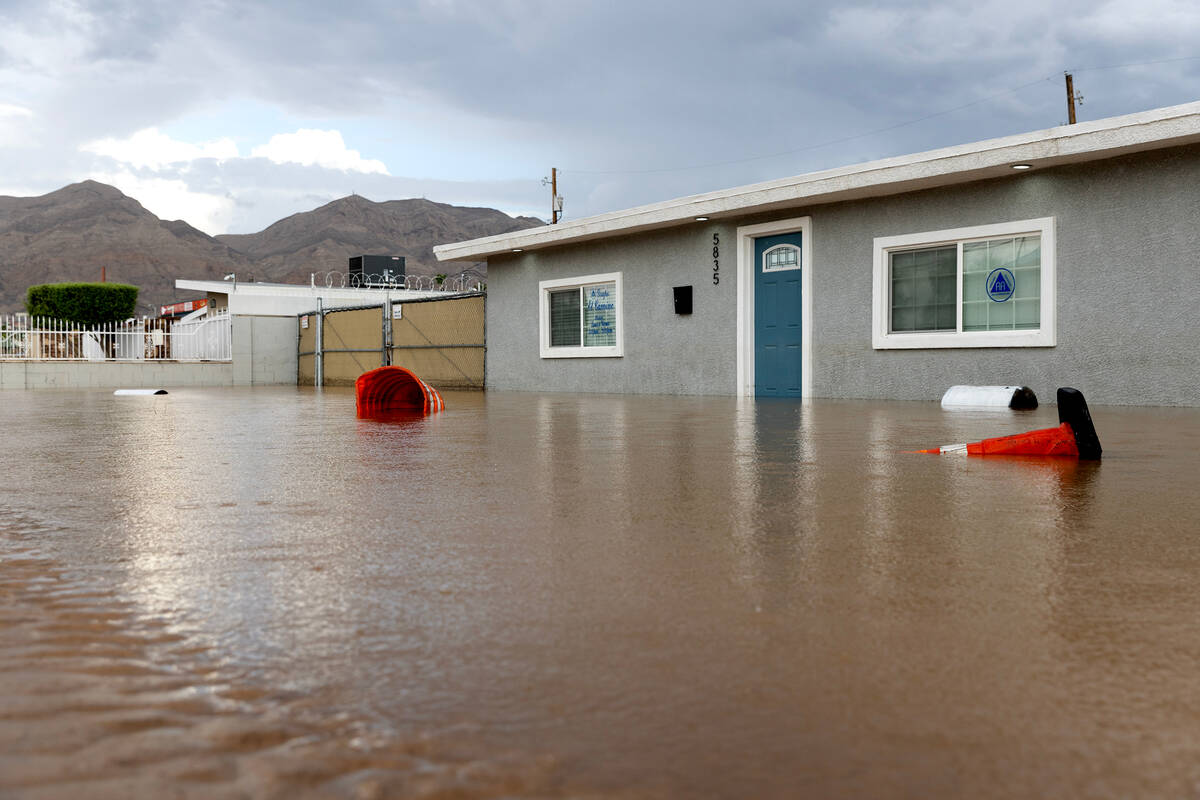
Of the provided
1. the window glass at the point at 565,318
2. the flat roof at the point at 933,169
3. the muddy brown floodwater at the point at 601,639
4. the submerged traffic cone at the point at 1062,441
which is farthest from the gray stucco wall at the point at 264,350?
the submerged traffic cone at the point at 1062,441

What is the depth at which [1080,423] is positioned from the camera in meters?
4.68

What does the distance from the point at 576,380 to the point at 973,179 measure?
794cm

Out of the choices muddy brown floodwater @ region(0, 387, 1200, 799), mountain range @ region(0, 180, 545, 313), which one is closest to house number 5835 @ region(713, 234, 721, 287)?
muddy brown floodwater @ region(0, 387, 1200, 799)

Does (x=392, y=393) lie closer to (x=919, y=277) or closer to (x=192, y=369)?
(x=919, y=277)

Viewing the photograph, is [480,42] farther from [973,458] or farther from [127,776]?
[127,776]

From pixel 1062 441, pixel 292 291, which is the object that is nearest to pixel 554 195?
pixel 292 291

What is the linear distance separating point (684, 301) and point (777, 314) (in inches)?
68.9

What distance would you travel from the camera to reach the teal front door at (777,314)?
13477mm

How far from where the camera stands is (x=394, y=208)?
169 metres

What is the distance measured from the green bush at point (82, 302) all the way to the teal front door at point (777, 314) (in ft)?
76.3

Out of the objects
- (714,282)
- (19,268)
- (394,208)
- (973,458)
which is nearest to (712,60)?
(714,282)

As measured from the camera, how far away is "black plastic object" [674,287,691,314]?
14.9 m

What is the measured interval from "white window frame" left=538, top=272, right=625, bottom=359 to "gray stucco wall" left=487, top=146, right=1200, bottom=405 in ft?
0.47

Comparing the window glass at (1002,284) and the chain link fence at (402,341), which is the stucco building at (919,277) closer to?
the window glass at (1002,284)
